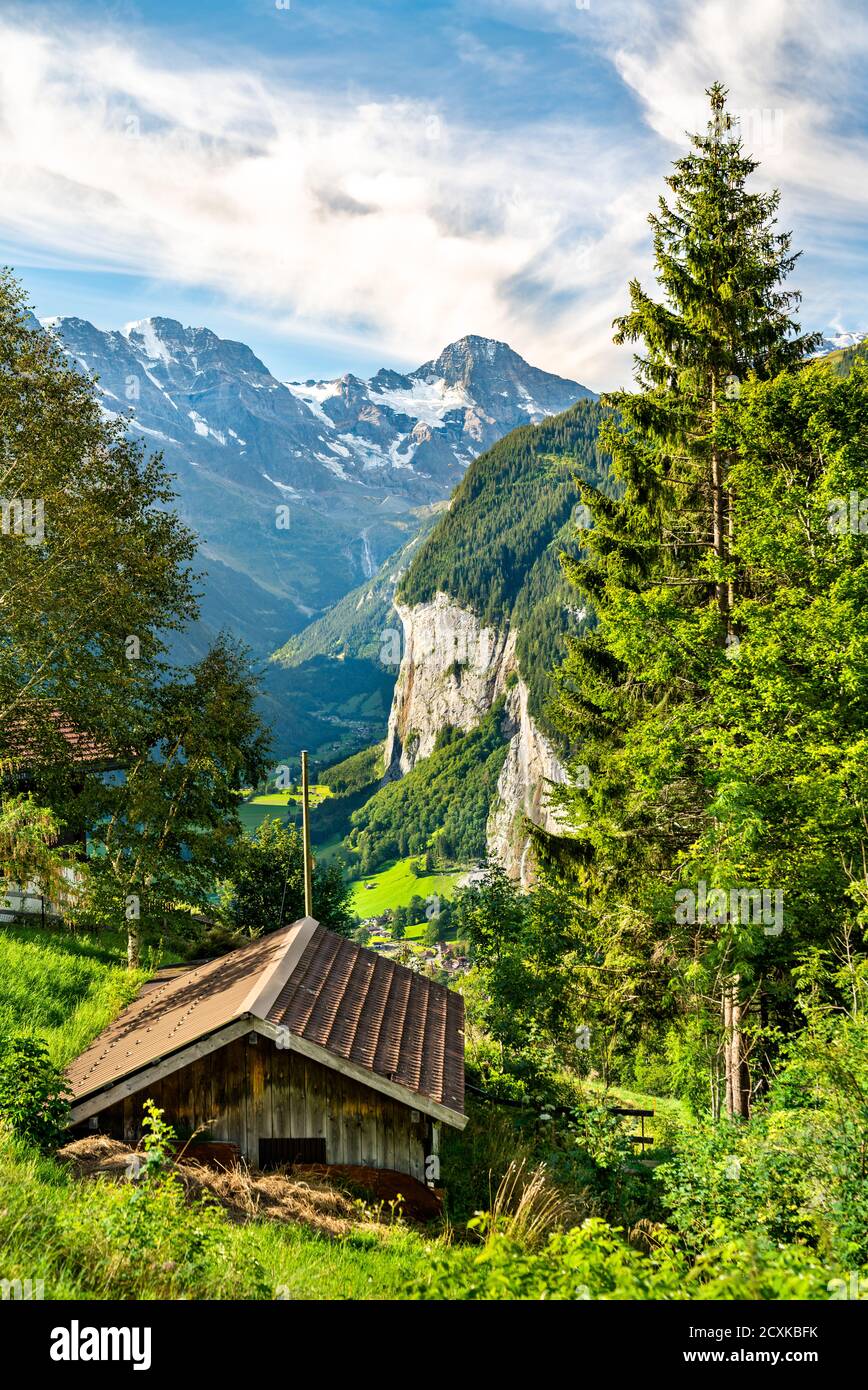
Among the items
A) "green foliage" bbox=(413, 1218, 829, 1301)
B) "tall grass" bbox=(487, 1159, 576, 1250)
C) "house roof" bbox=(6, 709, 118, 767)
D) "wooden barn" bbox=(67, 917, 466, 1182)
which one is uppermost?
"house roof" bbox=(6, 709, 118, 767)

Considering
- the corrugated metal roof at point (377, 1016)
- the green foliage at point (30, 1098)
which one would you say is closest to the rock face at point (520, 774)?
the corrugated metal roof at point (377, 1016)

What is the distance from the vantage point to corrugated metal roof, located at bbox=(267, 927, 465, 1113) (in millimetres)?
11555

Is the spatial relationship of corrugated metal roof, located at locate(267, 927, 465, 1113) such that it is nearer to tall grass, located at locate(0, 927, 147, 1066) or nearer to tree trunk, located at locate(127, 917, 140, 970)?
tall grass, located at locate(0, 927, 147, 1066)

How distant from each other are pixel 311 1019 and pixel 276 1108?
1285 mm

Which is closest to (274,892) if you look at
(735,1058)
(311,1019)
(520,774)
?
(311,1019)

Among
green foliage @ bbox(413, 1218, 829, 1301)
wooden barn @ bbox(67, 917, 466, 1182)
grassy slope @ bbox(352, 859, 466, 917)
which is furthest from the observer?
grassy slope @ bbox(352, 859, 466, 917)

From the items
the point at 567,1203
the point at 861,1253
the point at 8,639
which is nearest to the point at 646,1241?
the point at 567,1203

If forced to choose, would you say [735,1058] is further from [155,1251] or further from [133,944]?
[133,944]

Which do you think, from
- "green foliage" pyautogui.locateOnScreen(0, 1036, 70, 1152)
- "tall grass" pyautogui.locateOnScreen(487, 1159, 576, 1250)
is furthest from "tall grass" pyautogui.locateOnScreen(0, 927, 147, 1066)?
"tall grass" pyautogui.locateOnScreen(487, 1159, 576, 1250)

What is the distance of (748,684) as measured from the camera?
13.8m

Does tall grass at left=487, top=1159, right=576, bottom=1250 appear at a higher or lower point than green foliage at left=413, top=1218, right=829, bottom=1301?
lower

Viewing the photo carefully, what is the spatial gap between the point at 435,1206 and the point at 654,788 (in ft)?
24.6

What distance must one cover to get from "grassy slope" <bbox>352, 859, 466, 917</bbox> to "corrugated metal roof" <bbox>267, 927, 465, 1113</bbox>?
14267 cm

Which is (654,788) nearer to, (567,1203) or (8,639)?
(567,1203)
